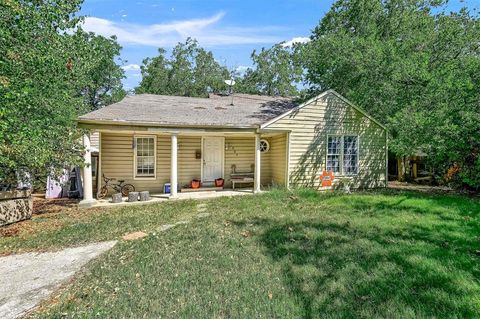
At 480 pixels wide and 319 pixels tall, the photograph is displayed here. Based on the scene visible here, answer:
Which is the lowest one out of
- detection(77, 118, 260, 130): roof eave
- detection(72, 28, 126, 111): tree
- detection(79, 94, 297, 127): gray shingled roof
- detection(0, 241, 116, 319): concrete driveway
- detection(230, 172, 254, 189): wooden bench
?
detection(0, 241, 116, 319): concrete driveway

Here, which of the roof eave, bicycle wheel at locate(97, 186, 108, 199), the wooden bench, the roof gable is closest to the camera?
the roof eave

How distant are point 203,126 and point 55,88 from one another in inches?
180

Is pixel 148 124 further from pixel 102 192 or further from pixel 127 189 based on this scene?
pixel 102 192

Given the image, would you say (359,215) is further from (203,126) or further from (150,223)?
(203,126)

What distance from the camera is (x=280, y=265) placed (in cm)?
395

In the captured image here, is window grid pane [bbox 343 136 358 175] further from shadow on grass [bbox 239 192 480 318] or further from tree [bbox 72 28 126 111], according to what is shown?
tree [bbox 72 28 126 111]

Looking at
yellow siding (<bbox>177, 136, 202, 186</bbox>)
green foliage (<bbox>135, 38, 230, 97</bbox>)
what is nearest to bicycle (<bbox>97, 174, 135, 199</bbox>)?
yellow siding (<bbox>177, 136, 202, 186</bbox>)

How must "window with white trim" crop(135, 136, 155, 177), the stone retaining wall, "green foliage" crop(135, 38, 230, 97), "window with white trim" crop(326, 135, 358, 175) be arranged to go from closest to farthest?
1. the stone retaining wall
2. "window with white trim" crop(135, 136, 155, 177)
3. "window with white trim" crop(326, 135, 358, 175)
4. "green foliage" crop(135, 38, 230, 97)

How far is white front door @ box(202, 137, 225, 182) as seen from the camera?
38.8 feet

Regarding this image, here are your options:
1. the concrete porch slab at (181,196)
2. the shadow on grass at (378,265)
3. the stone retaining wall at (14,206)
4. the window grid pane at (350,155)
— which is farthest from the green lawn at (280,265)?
the window grid pane at (350,155)

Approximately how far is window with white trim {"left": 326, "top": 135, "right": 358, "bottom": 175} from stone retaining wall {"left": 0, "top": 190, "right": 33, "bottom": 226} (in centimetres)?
1041

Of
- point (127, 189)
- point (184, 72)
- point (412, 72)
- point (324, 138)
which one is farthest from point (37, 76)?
point (184, 72)

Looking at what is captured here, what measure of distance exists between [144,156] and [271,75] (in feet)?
68.1

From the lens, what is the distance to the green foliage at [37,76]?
5.18 metres
